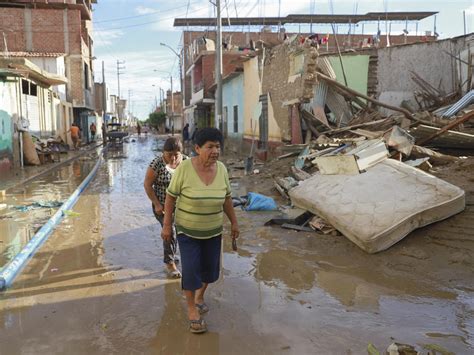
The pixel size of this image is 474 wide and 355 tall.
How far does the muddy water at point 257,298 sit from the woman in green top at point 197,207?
448 mm

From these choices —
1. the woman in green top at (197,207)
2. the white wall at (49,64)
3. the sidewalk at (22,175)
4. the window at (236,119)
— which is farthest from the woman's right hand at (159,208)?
the white wall at (49,64)

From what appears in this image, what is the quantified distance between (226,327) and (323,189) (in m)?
3.88

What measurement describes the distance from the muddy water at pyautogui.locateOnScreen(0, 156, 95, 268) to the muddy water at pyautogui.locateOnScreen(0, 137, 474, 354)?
0.51 m

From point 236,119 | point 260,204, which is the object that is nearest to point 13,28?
point 236,119

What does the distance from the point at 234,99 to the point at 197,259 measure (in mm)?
22435

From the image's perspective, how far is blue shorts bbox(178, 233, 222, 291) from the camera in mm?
3873

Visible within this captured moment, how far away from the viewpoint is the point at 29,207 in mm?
9547

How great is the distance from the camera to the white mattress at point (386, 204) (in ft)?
19.1

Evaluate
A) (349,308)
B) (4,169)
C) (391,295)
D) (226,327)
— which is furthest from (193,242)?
(4,169)

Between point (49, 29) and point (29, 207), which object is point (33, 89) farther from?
point (49, 29)

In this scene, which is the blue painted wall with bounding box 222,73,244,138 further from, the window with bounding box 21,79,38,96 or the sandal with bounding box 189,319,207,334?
the sandal with bounding box 189,319,207,334

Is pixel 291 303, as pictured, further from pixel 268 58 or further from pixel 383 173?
pixel 268 58

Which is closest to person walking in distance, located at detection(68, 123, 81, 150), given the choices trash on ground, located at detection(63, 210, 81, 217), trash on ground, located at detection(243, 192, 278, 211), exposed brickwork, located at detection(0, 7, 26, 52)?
exposed brickwork, located at detection(0, 7, 26, 52)

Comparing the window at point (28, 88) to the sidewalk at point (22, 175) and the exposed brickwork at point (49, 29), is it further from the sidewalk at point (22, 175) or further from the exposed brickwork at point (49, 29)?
the exposed brickwork at point (49, 29)
